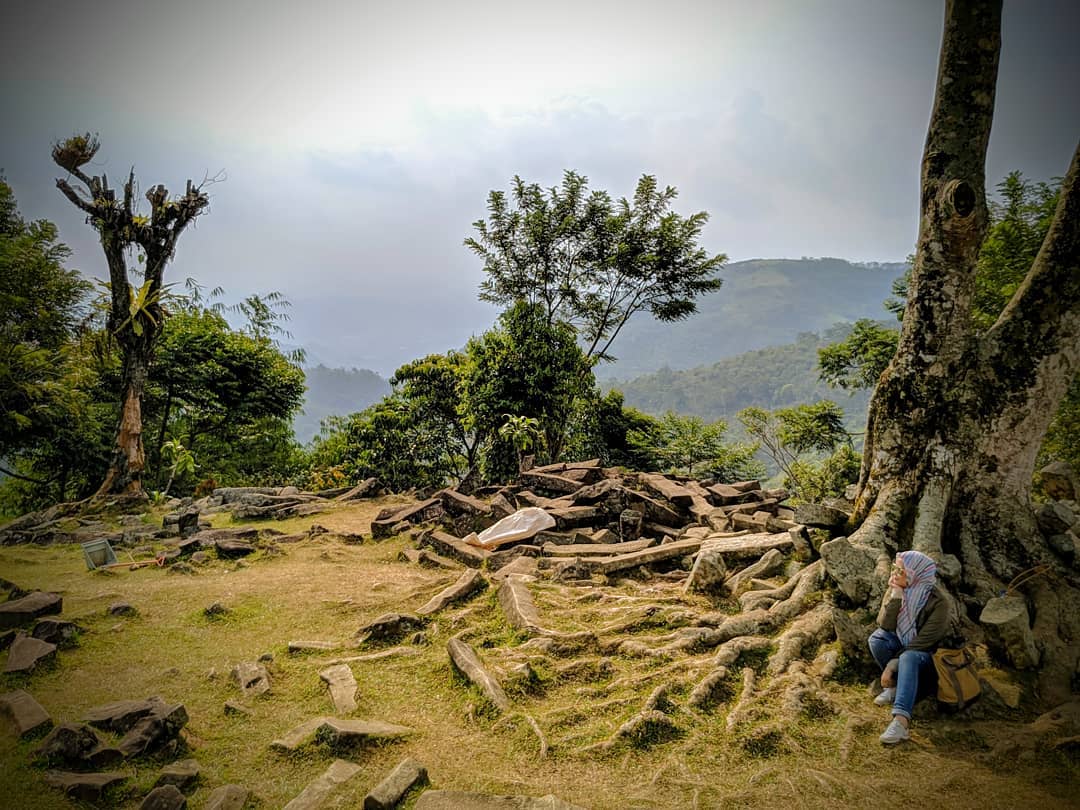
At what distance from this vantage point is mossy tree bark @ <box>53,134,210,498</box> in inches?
531

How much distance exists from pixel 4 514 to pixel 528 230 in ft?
82.5

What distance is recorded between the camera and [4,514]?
21641 mm

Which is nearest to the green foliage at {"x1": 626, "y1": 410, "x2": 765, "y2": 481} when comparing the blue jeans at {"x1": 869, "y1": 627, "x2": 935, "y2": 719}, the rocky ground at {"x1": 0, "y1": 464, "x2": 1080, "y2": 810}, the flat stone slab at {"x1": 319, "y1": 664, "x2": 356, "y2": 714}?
the rocky ground at {"x1": 0, "y1": 464, "x2": 1080, "y2": 810}

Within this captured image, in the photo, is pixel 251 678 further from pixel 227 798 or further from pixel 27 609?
pixel 27 609

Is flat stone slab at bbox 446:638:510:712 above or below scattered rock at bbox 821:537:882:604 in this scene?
below

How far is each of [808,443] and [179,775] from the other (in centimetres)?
1901

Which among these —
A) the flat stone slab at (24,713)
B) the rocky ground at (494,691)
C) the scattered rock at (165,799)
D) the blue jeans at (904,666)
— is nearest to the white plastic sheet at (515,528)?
the rocky ground at (494,691)

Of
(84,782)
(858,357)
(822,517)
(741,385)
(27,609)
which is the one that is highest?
(741,385)

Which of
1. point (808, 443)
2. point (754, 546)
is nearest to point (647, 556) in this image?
point (754, 546)

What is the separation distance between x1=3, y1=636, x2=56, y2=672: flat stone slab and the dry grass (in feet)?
0.38

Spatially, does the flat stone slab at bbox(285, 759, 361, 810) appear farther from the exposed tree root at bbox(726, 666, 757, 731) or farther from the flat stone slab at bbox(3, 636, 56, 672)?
the flat stone slab at bbox(3, 636, 56, 672)

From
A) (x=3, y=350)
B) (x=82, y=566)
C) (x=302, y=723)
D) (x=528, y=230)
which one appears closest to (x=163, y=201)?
(x=3, y=350)

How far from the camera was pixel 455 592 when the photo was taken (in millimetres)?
6422

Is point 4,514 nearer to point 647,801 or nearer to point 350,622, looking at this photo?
point 350,622
